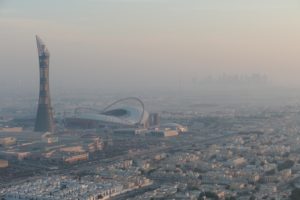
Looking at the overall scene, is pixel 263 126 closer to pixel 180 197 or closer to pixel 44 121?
pixel 44 121

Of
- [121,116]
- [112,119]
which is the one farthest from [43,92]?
[121,116]

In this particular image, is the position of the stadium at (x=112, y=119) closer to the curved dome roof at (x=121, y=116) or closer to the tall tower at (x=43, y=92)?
the curved dome roof at (x=121, y=116)

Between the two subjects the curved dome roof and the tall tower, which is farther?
the curved dome roof

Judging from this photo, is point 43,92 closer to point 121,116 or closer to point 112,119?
point 112,119

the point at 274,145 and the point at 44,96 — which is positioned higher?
the point at 44,96

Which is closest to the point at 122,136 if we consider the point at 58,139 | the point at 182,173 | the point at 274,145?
the point at 58,139

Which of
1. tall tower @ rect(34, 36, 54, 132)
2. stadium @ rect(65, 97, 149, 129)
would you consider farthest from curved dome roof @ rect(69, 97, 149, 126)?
tall tower @ rect(34, 36, 54, 132)

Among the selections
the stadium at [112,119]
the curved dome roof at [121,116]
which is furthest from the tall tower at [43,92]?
the curved dome roof at [121,116]

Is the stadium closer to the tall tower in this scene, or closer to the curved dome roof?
the curved dome roof
